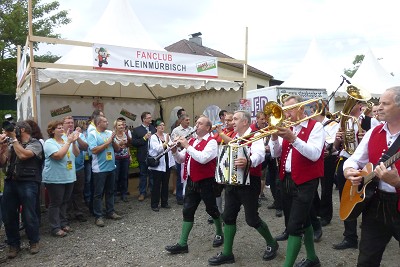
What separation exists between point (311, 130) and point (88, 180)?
4.59m

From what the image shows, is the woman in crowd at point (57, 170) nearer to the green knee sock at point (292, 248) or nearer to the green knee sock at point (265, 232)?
the green knee sock at point (265, 232)

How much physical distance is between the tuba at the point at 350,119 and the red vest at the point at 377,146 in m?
1.72

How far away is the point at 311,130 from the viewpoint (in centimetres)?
356

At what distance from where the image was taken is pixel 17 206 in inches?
186

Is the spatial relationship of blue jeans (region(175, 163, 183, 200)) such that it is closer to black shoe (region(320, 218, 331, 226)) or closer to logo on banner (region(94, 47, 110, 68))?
logo on banner (region(94, 47, 110, 68))

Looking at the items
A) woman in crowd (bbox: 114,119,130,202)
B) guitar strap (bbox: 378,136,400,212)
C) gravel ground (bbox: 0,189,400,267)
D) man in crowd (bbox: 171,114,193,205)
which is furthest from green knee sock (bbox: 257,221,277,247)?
woman in crowd (bbox: 114,119,130,202)

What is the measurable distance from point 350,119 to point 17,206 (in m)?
4.55

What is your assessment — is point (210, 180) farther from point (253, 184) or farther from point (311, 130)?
point (311, 130)

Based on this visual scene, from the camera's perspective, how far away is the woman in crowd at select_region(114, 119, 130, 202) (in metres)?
6.82

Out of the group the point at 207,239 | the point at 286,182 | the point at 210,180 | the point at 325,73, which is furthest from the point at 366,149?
the point at 325,73

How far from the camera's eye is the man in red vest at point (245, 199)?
3.97 metres

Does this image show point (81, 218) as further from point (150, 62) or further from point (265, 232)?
point (265, 232)

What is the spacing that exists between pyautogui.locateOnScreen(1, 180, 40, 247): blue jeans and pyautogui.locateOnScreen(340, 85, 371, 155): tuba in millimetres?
4134

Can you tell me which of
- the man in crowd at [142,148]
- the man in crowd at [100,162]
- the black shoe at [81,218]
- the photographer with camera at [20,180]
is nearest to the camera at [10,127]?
the photographer with camera at [20,180]
